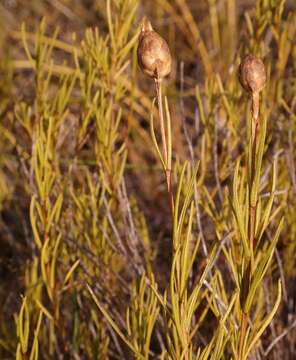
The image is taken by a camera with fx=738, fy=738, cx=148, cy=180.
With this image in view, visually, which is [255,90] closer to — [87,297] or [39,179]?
[39,179]

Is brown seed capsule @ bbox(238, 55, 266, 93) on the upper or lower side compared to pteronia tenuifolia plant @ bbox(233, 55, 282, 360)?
upper

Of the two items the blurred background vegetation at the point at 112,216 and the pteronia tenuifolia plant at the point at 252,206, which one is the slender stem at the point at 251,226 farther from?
the blurred background vegetation at the point at 112,216

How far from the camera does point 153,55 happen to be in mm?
686

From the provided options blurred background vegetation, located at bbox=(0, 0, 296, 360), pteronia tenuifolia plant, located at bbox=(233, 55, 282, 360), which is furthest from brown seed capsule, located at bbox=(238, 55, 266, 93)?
blurred background vegetation, located at bbox=(0, 0, 296, 360)

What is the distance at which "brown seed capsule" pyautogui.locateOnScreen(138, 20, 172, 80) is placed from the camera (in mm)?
683

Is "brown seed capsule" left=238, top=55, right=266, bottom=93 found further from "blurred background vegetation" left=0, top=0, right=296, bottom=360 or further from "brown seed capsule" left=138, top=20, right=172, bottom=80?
"blurred background vegetation" left=0, top=0, right=296, bottom=360

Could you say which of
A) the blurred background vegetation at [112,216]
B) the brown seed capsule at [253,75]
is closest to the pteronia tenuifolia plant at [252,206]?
the brown seed capsule at [253,75]

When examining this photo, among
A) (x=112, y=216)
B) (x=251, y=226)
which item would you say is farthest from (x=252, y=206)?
(x=112, y=216)

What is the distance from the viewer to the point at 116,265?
143 centimetres

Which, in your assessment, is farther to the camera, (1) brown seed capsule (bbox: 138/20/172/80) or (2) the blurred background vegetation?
(2) the blurred background vegetation

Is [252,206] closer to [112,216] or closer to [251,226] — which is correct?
[251,226]

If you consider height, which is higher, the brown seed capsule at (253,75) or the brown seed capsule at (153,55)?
the brown seed capsule at (153,55)

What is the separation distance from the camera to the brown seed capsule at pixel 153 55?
683 mm

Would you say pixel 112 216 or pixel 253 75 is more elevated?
pixel 253 75
